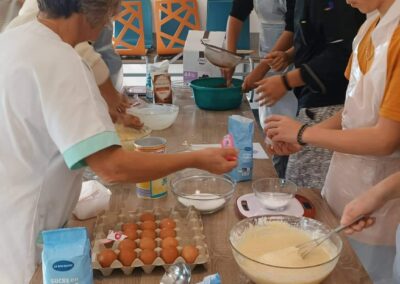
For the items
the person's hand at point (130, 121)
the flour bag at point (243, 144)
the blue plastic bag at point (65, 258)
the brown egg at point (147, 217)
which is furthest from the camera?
the person's hand at point (130, 121)

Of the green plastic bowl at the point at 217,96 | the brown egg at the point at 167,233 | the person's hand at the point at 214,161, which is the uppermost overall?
the person's hand at the point at 214,161

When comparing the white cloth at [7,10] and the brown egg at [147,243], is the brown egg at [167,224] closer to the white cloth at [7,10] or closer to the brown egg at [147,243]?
the brown egg at [147,243]

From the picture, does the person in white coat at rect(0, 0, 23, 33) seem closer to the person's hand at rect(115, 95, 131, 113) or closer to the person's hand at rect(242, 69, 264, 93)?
the person's hand at rect(115, 95, 131, 113)

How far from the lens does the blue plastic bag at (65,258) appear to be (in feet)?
2.60

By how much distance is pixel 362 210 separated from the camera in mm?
1066

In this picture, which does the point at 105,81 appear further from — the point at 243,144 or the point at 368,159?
the point at 368,159

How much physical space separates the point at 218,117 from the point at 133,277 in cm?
124

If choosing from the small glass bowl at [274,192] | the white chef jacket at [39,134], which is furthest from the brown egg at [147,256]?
the small glass bowl at [274,192]

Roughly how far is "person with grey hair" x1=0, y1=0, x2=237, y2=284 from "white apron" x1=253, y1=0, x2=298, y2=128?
186 cm

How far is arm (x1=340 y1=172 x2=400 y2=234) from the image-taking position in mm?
1049

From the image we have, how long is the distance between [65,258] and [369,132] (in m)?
0.82

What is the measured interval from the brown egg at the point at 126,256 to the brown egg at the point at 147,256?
0.02 m

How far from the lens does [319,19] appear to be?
1.76 metres

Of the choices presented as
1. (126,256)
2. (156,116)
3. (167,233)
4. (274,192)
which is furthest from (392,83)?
(156,116)
